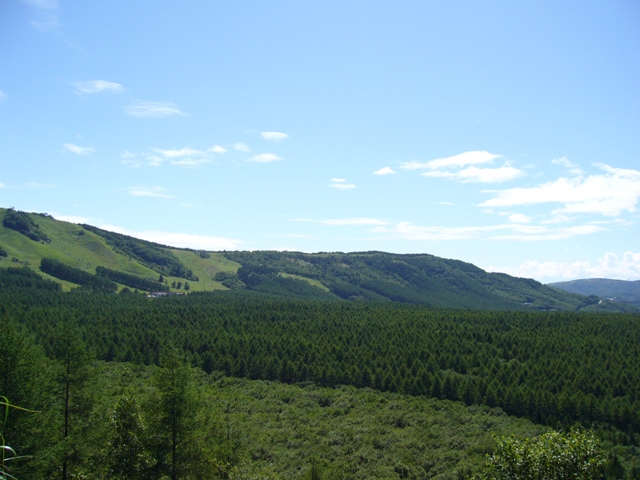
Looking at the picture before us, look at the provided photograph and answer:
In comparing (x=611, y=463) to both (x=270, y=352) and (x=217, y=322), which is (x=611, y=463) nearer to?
(x=270, y=352)

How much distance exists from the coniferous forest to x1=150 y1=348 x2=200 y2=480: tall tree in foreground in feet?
0.31

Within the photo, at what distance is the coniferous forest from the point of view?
30.5 metres

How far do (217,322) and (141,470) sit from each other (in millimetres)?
105106

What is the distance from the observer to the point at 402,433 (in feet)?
191

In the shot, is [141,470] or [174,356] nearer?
[141,470]

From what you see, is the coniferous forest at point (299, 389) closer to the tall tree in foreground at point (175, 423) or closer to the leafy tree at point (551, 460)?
the tall tree in foreground at point (175, 423)

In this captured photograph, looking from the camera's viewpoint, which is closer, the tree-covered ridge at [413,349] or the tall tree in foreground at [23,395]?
the tall tree in foreground at [23,395]

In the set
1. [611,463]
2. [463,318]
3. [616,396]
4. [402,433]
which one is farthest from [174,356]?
[463,318]

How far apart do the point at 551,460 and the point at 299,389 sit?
6655 cm

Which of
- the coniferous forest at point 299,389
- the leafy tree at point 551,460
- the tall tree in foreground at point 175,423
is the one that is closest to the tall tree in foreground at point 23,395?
the coniferous forest at point 299,389

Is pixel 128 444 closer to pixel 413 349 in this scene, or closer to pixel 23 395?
pixel 23 395

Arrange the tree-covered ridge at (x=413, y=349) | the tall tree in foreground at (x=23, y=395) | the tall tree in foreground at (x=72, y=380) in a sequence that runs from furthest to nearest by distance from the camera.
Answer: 1. the tree-covered ridge at (x=413, y=349)
2. the tall tree in foreground at (x=72, y=380)
3. the tall tree in foreground at (x=23, y=395)

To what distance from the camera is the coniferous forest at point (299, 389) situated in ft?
100

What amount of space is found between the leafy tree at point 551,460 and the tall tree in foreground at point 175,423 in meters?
20.7
